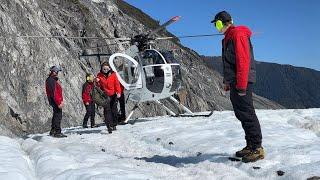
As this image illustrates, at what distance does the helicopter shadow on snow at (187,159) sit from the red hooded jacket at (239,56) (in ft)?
4.42

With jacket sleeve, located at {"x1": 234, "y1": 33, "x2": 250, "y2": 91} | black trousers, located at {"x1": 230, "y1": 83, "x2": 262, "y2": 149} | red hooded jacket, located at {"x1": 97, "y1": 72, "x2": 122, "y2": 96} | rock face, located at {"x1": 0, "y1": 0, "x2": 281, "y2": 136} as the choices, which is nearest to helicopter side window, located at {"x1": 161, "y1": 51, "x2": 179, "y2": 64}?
red hooded jacket, located at {"x1": 97, "y1": 72, "x2": 122, "y2": 96}

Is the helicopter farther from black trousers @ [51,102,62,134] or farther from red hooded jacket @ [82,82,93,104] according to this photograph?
black trousers @ [51,102,62,134]

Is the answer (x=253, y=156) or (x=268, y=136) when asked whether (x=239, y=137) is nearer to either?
(x=268, y=136)

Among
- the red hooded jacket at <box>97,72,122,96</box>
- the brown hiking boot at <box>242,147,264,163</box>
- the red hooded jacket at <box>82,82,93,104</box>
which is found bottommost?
the brown hiking boot at <box>242,147,264,163</box>

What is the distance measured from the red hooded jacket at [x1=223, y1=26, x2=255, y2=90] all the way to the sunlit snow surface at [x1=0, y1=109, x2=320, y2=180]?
131 centimetres

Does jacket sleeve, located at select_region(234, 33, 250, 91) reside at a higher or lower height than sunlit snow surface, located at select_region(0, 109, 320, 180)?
higher

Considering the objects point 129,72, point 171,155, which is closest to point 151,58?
point 129,72

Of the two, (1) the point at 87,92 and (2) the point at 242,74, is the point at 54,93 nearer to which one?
(1) the point at 87,92

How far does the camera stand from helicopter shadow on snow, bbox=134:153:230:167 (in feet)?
27.4

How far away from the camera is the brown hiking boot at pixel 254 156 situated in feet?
25.3

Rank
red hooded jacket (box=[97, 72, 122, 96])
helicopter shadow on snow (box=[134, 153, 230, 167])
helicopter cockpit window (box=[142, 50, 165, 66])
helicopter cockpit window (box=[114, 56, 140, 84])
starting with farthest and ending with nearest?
helicopter cockpit window (box=[114, 56, 140, 84])
helicopter cockpit window (box=[142, 50, 165, 66])
red hooded jacket (box=[97, 72, 122, 96])
helicopter shadow on snow (box=[134, 153, 230, 167])

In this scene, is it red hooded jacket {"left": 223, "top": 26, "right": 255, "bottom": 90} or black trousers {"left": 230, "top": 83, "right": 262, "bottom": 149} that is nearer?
red hooded jacket {"left": 223, "top": 26, "right": 255, "bottom": 90}

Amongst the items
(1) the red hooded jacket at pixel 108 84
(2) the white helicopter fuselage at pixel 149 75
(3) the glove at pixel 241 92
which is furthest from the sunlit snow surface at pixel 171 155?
(2) the white helicopter fuselage at pixel 149 75

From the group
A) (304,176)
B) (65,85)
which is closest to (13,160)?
A: (304,176)
